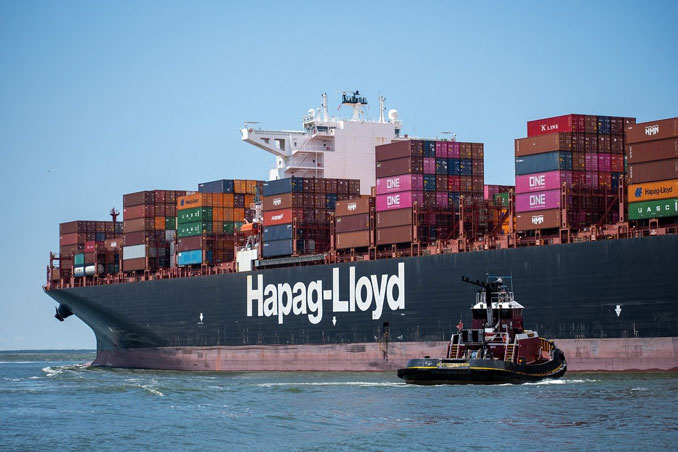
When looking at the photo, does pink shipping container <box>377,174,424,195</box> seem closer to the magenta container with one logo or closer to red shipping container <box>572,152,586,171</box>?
the magenta container with one logo

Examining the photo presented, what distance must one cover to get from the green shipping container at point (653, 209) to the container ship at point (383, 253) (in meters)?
0.06

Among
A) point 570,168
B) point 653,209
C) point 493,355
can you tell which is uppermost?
point 570,168

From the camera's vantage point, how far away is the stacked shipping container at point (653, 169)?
46469 millimetres

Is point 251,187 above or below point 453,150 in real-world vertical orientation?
below

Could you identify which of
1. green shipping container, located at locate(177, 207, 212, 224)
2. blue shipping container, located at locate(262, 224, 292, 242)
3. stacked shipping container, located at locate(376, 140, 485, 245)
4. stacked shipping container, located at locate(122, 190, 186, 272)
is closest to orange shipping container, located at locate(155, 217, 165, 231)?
stacked shipping container, located at locate(122, 190, 186, 272)

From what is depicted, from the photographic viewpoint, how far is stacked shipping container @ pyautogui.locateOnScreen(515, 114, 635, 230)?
166ft

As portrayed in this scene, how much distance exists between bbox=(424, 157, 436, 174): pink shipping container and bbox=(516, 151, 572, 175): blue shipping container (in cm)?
690

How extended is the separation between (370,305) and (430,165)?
8049mm

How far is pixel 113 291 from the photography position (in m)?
78.8

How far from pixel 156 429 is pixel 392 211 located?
87.9ft

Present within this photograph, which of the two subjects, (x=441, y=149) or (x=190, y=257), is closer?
(x=441, y=149)

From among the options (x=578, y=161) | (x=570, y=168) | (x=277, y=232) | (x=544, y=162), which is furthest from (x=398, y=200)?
(x=578, y=161)

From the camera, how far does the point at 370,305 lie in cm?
5931

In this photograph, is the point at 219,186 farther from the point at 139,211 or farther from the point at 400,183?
the point at 400,183
